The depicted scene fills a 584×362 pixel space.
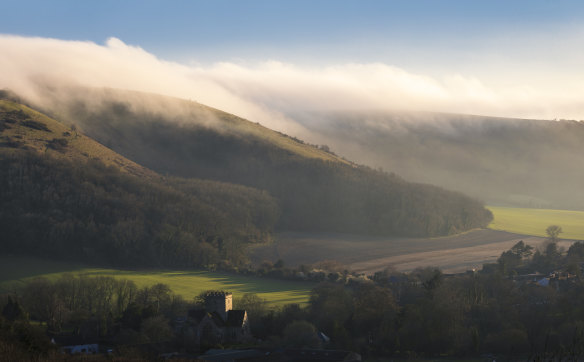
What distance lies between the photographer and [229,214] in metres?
193

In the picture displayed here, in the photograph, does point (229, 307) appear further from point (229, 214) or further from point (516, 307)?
point (229, 214)

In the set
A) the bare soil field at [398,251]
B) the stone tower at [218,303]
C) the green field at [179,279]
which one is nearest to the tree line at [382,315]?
the stone tower at [218,303]

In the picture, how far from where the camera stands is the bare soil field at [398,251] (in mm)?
154000

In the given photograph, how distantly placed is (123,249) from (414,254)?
7151 cm

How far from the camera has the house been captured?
85938mm

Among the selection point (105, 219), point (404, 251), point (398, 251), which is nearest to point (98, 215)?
point (105, 219)

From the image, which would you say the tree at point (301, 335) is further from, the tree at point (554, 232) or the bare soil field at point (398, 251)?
the tree at point (554, 232)

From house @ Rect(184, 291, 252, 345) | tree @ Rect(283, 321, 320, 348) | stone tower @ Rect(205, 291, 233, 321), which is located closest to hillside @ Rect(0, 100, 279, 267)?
stone tower @ Rect(205, 291, 233, 321)

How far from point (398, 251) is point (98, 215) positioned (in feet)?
248

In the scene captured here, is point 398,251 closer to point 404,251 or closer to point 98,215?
point 404,251

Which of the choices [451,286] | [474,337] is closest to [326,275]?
[451,286]

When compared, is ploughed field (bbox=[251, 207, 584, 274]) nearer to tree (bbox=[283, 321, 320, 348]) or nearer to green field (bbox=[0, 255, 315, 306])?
green field (bbox=[0, 255, 315, 306])

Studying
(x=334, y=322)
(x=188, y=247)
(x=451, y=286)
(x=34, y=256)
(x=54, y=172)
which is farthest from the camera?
(x=54, y=172)

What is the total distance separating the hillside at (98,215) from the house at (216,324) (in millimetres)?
52693
